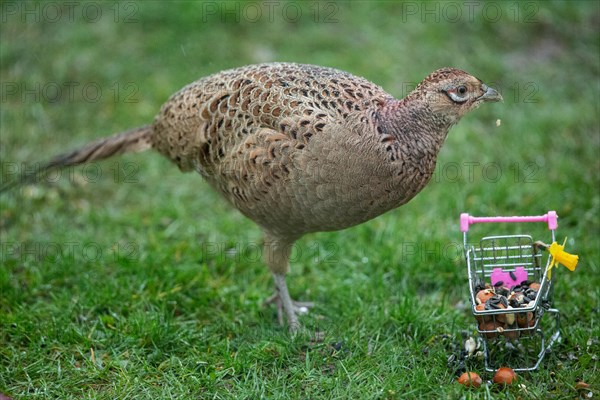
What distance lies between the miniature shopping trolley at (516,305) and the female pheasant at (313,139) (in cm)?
59

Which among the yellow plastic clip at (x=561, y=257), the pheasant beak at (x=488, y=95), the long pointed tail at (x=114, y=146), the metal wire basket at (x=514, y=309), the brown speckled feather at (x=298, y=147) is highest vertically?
the pheasant beak at (x=488, y=95)

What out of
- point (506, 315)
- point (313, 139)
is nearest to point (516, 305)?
point (506, 315)

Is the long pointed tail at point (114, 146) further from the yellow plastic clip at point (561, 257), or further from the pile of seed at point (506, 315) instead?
the yellow plastic clip at point (561, 257)

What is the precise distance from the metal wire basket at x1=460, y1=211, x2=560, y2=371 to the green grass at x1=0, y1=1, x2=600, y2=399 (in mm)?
137

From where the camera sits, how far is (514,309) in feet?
12.9

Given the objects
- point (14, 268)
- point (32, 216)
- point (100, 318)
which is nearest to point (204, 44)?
point (32, 216)

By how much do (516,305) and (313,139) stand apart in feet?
4.91

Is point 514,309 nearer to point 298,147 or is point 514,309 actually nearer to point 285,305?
point 298,147

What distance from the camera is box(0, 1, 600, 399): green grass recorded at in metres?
4.36

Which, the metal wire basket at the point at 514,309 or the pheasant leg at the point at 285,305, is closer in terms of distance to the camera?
the metal wire basket at the point at 514,309

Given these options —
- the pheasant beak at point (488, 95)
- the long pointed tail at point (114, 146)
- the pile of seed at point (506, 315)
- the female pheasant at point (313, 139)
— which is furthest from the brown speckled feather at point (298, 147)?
the pile of seed at point (506, 315)

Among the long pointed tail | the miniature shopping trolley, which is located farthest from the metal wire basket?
the long pointed tail

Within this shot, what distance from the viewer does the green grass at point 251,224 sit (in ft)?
14.3

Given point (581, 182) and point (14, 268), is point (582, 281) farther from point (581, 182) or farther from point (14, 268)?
point (14, 268)
